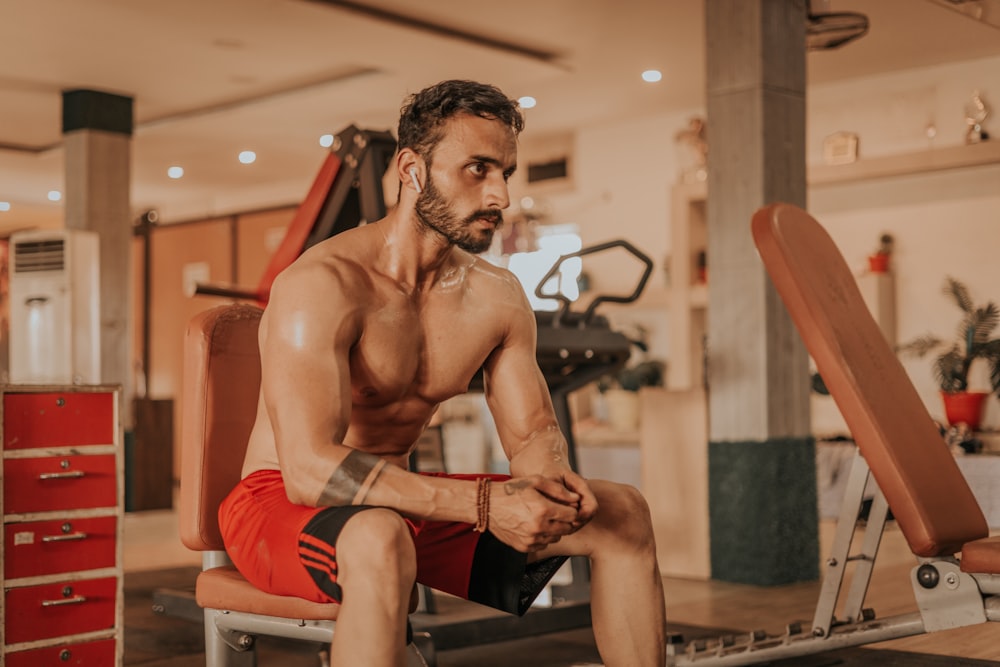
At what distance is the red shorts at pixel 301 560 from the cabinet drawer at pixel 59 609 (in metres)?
0.74

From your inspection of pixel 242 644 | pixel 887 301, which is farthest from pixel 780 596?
pixel 887 301

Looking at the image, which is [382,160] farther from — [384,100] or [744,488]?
[384,100]

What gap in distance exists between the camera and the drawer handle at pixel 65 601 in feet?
7.83

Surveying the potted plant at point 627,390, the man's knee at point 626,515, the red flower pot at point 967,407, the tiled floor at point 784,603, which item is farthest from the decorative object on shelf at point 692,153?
the man's knee at point 626,515

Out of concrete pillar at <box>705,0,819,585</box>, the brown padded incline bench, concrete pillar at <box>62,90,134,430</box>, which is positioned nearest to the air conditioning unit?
concrete pillar at <box>62,90,134,430</box>

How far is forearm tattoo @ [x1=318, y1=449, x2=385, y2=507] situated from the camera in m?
1.62

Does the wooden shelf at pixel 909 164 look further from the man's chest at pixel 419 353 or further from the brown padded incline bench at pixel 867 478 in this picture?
the man's chest at pixel 419 353

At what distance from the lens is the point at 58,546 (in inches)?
95.4

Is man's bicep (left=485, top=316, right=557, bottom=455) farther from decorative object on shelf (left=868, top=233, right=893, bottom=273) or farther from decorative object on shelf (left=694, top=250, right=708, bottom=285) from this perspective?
decorative object on shelf (left=868, top=233, right=893, bottom=273)

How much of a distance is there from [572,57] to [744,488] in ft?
11.4

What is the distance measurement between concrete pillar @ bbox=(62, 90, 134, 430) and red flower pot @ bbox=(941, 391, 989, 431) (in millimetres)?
5225

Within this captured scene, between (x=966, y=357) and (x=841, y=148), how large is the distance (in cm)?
164

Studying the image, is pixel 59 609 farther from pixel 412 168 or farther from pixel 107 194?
pixel 107 194

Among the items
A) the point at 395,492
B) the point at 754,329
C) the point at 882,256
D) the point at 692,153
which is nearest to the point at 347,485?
the point at 395,492
